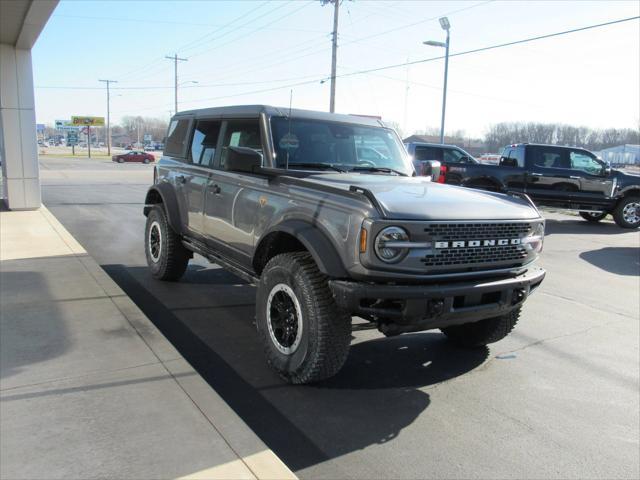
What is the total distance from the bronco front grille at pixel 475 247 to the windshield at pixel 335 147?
1507 millimetres

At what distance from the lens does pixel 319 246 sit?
11.6 feet

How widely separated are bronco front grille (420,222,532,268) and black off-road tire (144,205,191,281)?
3.73 metres

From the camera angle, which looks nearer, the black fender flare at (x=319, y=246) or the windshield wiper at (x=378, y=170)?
the black fender flare at (x=319, y=246)

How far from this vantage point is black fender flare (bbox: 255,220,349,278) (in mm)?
3424

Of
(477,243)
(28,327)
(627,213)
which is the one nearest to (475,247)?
(477,243)

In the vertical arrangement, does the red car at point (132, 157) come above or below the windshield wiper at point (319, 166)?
below

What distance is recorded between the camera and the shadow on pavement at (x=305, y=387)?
3287mm

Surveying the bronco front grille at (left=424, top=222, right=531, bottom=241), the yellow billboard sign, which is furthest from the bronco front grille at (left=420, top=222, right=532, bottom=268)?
the yellow billboard sign

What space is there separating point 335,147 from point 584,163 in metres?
12.4

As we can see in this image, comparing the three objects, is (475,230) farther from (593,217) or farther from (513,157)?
(593,217)

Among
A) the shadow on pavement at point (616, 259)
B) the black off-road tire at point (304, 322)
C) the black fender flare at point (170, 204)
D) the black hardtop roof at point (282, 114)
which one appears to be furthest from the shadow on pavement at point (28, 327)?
the shadow on pavement at point (616, 259)

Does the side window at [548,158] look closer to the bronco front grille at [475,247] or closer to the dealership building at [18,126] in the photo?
the bronco front grille at [475,247]

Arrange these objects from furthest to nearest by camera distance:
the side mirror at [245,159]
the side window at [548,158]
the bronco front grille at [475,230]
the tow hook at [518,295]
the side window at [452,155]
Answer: the side window at [452,155], the side window at [548,158], the side mirror at [245,159], the tow hook at [518,295], the bronco front grille at [475,230]

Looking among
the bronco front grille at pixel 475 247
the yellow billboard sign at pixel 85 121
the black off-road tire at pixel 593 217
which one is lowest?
the black off-road tire at pixel 593 217
